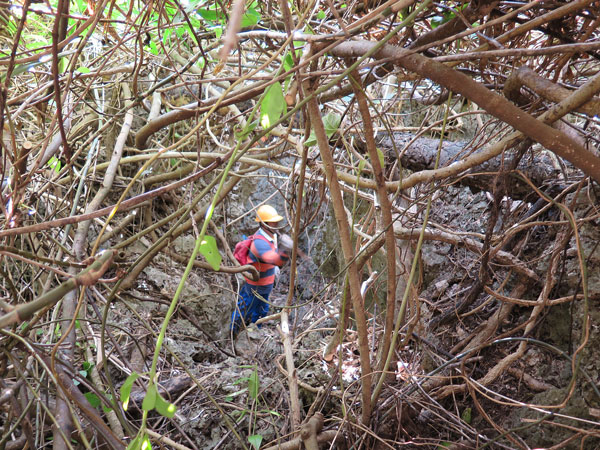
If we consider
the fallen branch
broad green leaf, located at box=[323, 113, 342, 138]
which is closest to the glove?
broad green leaf, located at box=[323, 113, 342, 138]

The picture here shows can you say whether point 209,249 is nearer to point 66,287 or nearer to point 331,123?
point 66,287

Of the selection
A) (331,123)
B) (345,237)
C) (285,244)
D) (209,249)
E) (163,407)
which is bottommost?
(285,244)

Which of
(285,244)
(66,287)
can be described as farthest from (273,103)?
(285,244)

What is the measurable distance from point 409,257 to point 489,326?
1.67ft

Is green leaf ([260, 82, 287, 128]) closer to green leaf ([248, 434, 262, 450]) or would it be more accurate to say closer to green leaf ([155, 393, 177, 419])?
green leaf ([155, 393, 177, 419])

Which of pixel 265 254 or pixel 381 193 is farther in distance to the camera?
pixel 265 254

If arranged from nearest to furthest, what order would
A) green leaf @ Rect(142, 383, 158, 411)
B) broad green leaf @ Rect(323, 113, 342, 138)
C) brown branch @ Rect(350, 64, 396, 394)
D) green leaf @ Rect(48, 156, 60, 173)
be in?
green leaf @ Rect(142, 383, 158, 411), brown branch @ Rect(350, 64, 396, 394), broad green leaf @ Rect(323, 113, 342, 138), green leaf @ Rect(48, 156, 60, 173)

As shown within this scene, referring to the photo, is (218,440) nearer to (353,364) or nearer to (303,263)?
(353,364)

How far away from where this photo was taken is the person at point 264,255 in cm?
426

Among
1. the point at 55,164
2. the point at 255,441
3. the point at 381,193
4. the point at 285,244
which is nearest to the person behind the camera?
the point at 381,193

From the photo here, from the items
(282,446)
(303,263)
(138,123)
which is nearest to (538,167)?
(282,446)

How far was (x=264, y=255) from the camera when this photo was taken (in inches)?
169

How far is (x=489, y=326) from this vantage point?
1929mm

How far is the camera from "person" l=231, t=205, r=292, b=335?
14.0 feet
